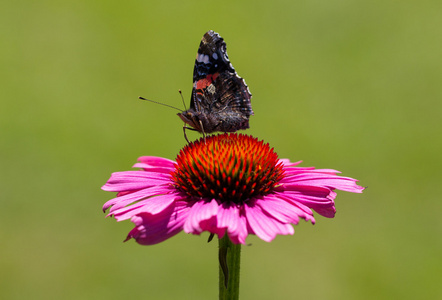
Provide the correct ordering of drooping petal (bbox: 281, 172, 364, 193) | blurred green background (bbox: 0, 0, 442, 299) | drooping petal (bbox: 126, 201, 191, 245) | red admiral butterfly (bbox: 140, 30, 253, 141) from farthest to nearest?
blurred green background (bbox: 0, 0, 442, 299) < red admiral butterfly (bbox: 140, 30, 253, 141) < drooping petal (bbox: 281, 172, 364, 193) < drooping petal (bbox: 126, 201, 191, 245)

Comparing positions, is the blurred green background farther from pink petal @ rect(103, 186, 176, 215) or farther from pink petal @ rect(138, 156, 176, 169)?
pink petal @ rect(103, 186, 176, 215)

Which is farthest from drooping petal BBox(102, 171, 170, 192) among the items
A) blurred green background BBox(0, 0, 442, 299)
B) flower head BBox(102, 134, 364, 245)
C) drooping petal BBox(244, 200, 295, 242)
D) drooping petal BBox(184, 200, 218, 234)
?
blurred green background BBox(0, 0, 442, 299)

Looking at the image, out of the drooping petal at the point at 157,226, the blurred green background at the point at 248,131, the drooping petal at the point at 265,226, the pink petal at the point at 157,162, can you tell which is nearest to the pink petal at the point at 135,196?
the drooping petal at the point at 157,226

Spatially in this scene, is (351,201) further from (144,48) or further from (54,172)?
(144,48)

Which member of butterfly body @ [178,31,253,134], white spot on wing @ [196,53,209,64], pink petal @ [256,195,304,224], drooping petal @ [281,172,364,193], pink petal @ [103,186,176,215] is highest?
white spot on wing @ [196,53,209,64]

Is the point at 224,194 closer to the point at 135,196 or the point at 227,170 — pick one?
the point at 227,170

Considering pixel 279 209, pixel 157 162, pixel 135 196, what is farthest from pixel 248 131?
pixel 279 209
